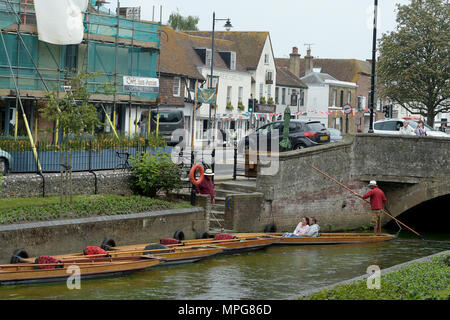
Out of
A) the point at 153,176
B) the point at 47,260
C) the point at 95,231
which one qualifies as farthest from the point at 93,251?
the point at 153,176

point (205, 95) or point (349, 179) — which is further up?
point (205, 95)

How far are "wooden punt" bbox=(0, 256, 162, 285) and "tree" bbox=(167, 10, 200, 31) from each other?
6652cm

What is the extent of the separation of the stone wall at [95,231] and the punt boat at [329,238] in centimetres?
188

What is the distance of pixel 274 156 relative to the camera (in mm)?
25781

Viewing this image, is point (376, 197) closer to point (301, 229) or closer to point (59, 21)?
point (301, 229)

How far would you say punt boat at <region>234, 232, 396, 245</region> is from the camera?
23.5 metres

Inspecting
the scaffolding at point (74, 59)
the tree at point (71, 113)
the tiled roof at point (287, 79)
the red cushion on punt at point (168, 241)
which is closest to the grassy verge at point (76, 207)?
the red cushion on punt at point (168, 241)

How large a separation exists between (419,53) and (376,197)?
23144mm

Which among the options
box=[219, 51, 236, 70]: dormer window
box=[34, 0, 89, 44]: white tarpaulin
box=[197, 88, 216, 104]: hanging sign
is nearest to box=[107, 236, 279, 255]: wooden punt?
box=[34, 0, 89, 44]: white tarpaulin

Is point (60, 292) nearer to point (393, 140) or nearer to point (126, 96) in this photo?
point (126, 96)

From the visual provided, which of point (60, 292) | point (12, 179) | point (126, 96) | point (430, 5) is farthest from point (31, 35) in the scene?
point (430, 5)

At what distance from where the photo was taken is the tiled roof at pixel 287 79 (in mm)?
70562

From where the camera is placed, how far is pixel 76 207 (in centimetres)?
1991

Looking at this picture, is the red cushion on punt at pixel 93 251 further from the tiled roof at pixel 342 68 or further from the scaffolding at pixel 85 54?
the tiled roof at pixel 342 68
